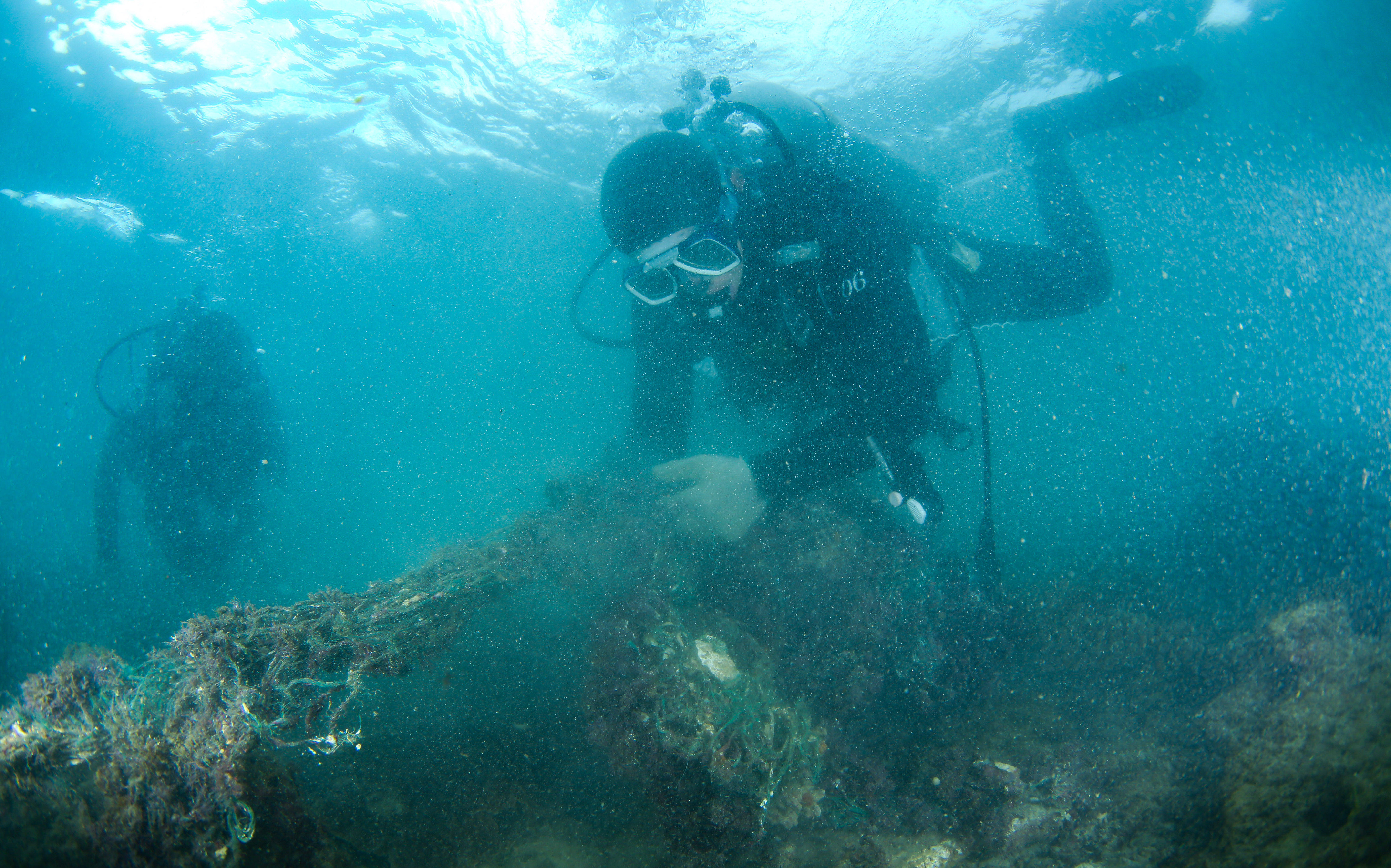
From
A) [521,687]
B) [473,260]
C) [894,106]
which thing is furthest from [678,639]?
[473,260]

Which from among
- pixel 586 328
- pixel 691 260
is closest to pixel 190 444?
pixel 586 328

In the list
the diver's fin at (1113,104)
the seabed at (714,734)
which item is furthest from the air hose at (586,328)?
the diver's fin at (1113,104)

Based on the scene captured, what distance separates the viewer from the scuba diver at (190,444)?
1079 cm

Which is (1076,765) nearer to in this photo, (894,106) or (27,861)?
(27,861)

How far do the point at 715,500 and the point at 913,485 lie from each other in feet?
6.96

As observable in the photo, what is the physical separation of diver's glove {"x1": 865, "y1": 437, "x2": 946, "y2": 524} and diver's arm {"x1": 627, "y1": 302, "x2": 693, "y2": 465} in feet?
9.19

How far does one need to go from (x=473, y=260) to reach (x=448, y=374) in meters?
32.5

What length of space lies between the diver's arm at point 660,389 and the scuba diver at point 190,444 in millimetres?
11620

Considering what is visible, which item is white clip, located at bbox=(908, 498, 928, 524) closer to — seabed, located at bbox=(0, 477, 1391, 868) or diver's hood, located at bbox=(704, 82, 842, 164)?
seabed, located at bbox=(0, 477, 1391, 868)

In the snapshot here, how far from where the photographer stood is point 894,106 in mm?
14250

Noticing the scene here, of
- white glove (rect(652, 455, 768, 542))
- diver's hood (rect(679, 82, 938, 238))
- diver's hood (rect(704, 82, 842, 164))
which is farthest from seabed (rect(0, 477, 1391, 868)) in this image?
diver's hood (rect(704, 82, 842, 164))

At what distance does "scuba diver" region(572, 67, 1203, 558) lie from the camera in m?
4.31

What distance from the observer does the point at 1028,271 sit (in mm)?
6234

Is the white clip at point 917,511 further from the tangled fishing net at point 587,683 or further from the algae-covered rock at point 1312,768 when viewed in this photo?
the algae-covered rock at point 1312,768
